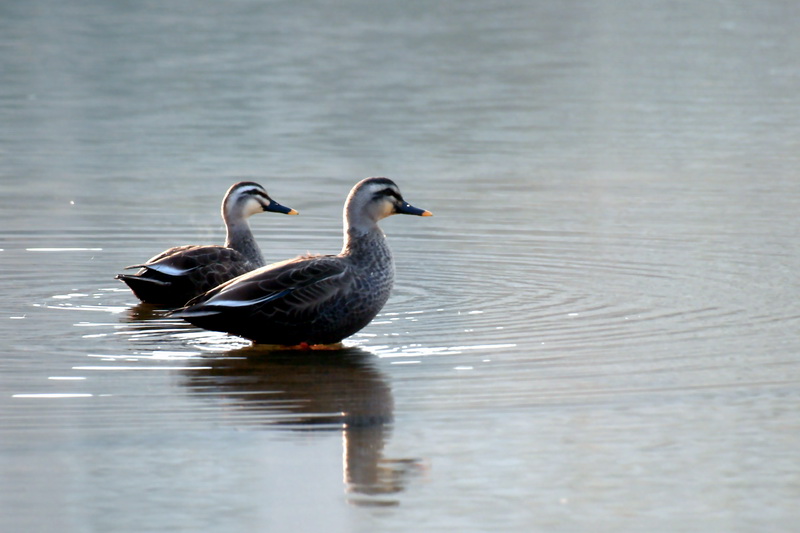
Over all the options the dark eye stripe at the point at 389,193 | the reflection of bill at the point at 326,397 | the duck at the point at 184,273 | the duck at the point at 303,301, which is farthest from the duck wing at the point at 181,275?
the dark eye stripe at the point at 389,193

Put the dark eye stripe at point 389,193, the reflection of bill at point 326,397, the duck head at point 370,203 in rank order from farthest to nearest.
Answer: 1. the dark eye stripe at point 389,193
2. the duck head at point 370,203
3. the reflection of bill at point 326,397

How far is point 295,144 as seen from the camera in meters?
18.7

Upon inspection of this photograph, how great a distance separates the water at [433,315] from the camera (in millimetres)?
6191

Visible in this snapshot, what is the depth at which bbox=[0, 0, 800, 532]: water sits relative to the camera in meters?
6.19

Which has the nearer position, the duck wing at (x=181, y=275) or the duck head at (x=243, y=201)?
the duck wing at (x=181, y=275)

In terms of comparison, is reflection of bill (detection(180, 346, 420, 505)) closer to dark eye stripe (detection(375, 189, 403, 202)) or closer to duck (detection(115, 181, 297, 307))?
dark eye stripe (detection(375, 189, 403, 202))

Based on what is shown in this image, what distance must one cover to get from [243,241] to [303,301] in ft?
8.59

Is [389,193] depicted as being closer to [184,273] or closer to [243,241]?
[184,273]

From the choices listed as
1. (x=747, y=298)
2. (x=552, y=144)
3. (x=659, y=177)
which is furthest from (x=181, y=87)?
(x=747, y=298)

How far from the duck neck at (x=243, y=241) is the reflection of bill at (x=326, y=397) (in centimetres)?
221

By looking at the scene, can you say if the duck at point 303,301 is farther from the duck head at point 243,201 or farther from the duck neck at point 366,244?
the duck head at point 243,201

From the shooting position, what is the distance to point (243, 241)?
11320mm

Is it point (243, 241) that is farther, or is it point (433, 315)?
point (243, 241)

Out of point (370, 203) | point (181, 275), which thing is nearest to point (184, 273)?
point (181, 275)
